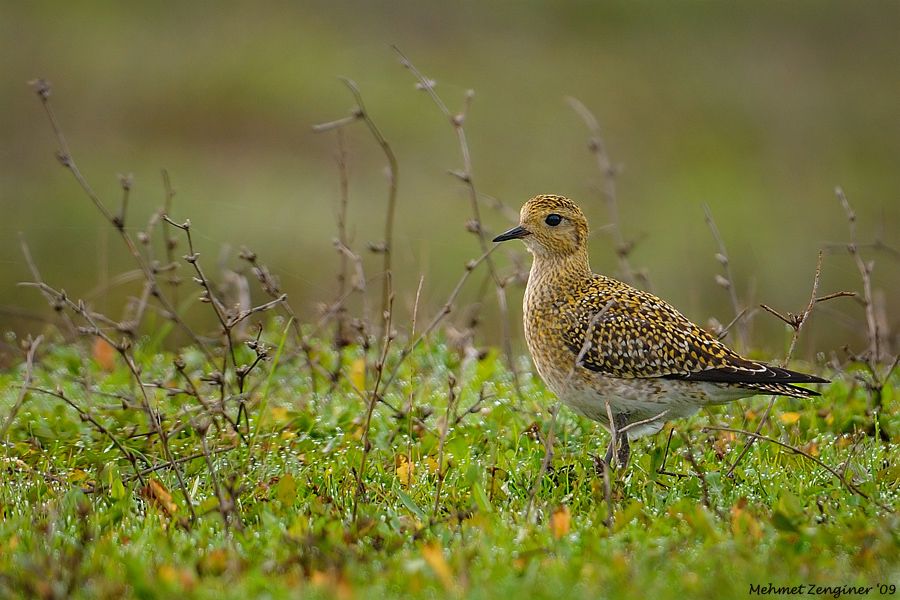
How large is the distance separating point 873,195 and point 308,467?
18733mm

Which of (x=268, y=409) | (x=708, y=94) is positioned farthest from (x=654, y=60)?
(x=268, y=409)

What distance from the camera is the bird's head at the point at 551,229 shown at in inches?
292

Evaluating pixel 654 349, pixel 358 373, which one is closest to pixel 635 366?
pixel 654 349

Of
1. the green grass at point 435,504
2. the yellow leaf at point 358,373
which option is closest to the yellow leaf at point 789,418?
the green grass at point 435,504

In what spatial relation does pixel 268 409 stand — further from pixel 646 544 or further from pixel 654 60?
pixel 654 60

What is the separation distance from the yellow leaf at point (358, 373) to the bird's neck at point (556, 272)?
145 cm

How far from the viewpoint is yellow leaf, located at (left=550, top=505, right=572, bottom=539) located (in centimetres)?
520

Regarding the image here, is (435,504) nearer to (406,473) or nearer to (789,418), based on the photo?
(406,473)

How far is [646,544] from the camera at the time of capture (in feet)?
16.7

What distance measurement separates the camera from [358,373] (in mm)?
8398

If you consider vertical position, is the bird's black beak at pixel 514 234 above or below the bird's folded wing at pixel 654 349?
above

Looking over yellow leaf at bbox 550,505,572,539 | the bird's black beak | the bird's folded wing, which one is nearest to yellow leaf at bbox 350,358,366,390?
the bird's black beak

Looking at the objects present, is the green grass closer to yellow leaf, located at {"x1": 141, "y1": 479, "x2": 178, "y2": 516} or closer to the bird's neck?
yellow leaf, located at {"x1": 141, "y1": 479, "x2": 178, "y2": 516}

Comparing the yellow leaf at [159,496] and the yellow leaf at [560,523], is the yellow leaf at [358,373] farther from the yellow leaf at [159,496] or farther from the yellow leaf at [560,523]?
the yellow leaf at [560,523]
